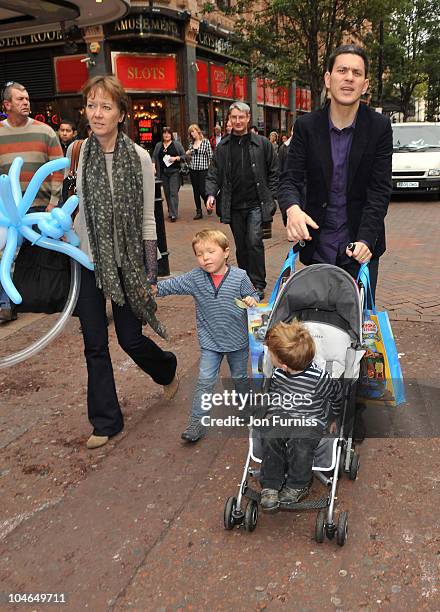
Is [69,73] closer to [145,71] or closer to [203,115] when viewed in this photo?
[145,71]

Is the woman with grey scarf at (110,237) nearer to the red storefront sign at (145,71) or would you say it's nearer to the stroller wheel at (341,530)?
the stroller wheel at (341,530)

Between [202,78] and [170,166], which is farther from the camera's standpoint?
[202,78]

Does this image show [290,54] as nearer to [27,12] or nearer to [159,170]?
[159,170]

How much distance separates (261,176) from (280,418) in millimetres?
4183

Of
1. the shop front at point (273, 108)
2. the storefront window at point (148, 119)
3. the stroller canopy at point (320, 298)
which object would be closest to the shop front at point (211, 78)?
the storefront window at point (148, 119)

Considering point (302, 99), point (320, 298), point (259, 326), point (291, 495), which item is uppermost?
point (302, 99)

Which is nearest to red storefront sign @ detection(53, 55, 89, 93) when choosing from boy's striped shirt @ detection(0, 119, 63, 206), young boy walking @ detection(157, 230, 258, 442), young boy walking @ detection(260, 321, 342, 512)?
boy's striped shirt @ detection(0, 119, 63, 206)

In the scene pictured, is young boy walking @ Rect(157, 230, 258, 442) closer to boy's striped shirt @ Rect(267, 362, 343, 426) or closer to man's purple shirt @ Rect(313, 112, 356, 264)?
man's purple shirt @ Rect(313, 112, 356, 264)

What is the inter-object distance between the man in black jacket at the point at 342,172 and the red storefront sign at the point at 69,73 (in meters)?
20.2

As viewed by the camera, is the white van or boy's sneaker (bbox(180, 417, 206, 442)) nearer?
boy's sneaker (bbox(180, 417, 206, 442))

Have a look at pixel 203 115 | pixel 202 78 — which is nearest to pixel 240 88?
pixel 202 78

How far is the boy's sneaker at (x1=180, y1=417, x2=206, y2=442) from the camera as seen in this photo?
370 centimetres

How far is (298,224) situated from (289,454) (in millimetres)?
1201

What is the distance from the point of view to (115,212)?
344cm
